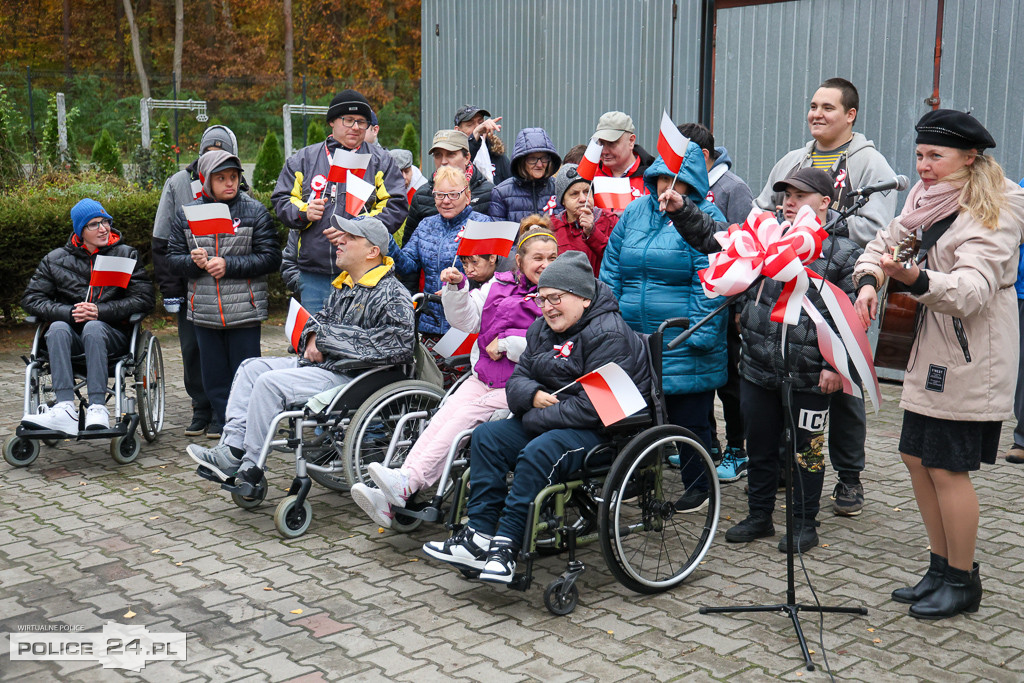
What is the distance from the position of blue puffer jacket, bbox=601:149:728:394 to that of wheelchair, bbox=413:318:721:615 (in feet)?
1.97

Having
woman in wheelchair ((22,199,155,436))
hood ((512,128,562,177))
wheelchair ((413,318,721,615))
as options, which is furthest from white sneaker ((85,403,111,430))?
hood ((512,128,562,177))

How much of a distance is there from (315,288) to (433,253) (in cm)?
114

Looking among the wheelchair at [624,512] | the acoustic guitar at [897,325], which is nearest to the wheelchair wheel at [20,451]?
the wheelchair at [624,512]

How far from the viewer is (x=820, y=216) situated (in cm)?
495

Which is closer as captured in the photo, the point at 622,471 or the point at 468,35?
the point at 622,471

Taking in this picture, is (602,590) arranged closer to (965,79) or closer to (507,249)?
(507,249)

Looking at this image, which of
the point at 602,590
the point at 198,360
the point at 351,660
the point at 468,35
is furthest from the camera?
the point at 468,35

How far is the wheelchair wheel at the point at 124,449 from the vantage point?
652cm

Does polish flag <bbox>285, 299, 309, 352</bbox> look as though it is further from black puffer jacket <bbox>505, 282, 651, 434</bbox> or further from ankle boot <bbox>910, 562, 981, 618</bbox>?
ankle boot <bbox>910, 562, 981, 618</bbox>

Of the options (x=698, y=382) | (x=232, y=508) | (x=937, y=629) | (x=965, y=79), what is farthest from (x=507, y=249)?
(x=965, y=79)

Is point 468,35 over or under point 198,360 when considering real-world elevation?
over

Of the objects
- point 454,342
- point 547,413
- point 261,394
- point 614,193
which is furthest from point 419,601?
point 614,193

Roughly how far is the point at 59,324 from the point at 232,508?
1819mm

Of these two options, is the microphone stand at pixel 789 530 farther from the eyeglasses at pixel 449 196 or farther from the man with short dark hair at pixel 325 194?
the man with short dark hair at pixel 325 194
